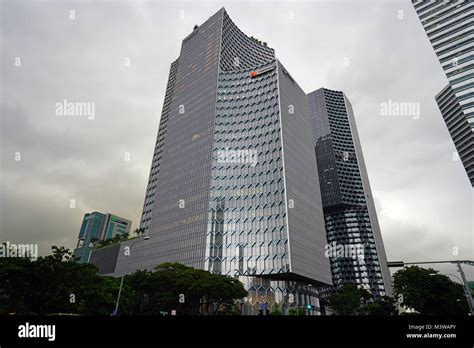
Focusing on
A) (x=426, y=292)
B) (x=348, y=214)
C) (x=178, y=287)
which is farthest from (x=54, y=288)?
(x=348, y=214)

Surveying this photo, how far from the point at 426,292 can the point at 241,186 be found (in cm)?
5327

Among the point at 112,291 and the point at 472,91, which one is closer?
the point at 112,291

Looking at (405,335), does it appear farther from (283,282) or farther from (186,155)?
(186,155)

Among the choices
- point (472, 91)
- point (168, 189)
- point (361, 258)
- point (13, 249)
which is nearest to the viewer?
point (13, 249)

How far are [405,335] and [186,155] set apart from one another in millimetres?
99082

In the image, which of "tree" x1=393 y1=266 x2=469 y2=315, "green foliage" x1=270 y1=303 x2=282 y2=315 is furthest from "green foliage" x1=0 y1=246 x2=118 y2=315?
"tree" x1=393 y1=266 x2=469 y2=315

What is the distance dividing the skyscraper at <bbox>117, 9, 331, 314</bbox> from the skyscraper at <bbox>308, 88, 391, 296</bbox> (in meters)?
77.0

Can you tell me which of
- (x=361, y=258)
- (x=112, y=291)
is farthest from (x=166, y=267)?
(x=361, y=258)

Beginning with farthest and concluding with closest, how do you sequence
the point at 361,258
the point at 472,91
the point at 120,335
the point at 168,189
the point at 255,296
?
the point at 361,258 → the point at 168,189 → the point at 472,91 → the point at 255,296 → the point at 120,335

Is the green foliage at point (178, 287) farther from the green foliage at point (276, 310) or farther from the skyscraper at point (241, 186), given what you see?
the skyscraper at point (241, 186)

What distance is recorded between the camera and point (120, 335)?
10.1 m

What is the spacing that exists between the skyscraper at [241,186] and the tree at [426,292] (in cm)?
2646

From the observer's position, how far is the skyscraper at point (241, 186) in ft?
266

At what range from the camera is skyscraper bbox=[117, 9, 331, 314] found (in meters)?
81.0
